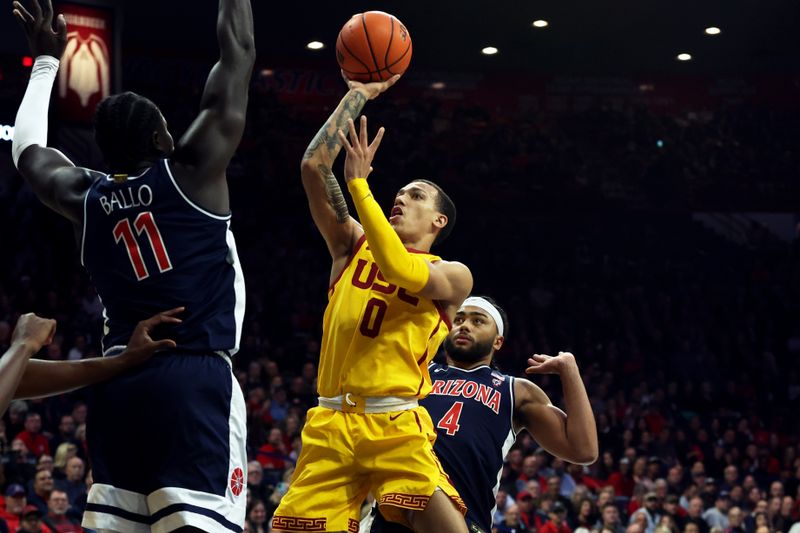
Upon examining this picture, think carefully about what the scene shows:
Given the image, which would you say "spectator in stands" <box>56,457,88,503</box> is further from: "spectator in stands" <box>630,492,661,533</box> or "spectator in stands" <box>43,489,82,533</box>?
"spectator in stands" <box>630,492,661,533</box>

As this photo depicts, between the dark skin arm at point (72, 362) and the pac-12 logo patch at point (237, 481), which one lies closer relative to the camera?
the dark skin arm at point (72, 362)

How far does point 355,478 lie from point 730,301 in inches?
668

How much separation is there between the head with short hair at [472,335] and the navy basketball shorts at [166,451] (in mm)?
2371

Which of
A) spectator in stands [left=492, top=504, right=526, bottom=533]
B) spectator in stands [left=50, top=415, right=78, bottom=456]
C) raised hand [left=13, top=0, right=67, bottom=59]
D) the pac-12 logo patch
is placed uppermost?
raised hand [left=13, top=0, right=67, bottom=59]

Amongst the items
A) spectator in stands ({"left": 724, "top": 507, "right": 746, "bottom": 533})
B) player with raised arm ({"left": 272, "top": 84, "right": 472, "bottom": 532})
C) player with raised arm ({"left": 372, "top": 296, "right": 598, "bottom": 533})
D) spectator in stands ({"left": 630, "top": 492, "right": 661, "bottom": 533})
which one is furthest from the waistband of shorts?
spectator in stands ({"left": 724, "top": 507, "right": 746, "bottom": 533})

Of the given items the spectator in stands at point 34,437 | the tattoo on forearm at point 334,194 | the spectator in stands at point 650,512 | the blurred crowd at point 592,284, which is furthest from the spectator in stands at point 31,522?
the spectator in stands at point 650,512

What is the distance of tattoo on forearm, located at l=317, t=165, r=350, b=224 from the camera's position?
4633 millimetres

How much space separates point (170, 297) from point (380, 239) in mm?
1206

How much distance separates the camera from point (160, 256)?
337 cm

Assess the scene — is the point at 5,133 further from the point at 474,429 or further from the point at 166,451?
the point at 166,451

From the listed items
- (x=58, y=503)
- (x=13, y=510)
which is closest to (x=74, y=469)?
(x=58, y=503)

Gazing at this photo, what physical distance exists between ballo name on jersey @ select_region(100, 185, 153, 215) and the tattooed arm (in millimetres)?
1204

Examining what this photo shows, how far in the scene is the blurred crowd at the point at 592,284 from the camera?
1351 centimetres

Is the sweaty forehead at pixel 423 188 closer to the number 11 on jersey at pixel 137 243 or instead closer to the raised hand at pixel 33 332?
the number 11 on jersey at pixel 137 243
